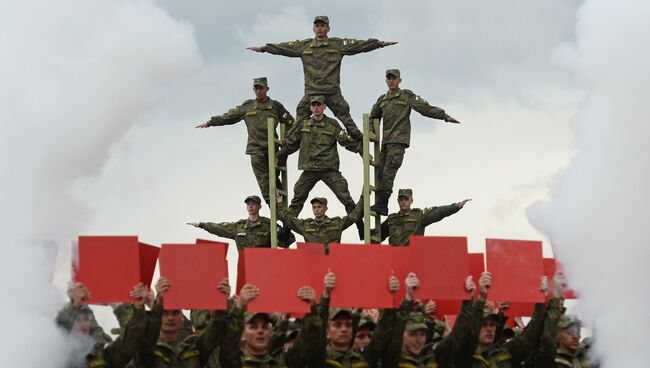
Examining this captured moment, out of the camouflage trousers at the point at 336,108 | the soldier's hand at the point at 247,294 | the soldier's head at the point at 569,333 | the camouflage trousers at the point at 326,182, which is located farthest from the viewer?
the camouflage trousers at the point at 336,108

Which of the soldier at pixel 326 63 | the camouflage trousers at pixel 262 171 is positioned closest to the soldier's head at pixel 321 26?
the soldier at pixel 326 63

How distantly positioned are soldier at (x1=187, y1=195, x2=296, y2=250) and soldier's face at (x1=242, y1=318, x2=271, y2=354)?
7.53m

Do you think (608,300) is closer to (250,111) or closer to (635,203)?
(635,203)

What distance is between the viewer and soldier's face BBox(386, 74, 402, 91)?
25344 mm

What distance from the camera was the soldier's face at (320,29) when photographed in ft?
83.7

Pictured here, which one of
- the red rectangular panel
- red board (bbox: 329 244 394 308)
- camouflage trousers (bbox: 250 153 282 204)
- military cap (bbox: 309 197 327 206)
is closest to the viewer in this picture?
the red rectangular panel

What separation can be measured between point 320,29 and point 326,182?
2638mm

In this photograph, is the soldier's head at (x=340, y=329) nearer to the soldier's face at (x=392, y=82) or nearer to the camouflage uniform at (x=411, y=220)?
the camouflage uniform at (x=411, y=220)

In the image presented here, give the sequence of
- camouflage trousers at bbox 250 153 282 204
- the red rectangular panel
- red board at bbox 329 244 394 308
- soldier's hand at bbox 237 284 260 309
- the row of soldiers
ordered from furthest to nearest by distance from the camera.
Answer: camouflage trousers at bbox 250 153 282 204
red board at bbox 329 244 394 308
the red rectangular panel
the row of soldiers
soldier's hand at bbox 237 284 260 309

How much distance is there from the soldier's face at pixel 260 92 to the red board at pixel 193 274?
8813 mm

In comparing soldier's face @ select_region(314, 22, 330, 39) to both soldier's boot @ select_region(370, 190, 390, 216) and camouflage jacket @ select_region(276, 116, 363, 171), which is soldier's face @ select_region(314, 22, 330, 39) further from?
soldier's boot @ select_region(370, 190, 390, 216)

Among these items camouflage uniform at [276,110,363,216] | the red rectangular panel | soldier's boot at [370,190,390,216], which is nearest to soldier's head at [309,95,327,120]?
camouflage uniform at [276,110,363,216]

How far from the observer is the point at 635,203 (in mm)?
16141

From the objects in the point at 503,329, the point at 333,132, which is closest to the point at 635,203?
the point at 503,329
